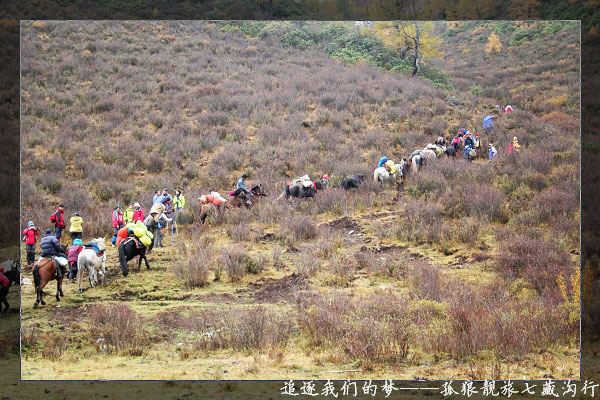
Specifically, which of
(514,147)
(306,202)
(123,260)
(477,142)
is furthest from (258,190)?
(514,147)

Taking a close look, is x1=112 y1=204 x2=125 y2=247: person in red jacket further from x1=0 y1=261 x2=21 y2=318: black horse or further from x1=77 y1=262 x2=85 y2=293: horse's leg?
x1=0 y1=261 x2=21 y2=318: black horse

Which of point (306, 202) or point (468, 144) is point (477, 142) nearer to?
point (468, 144)

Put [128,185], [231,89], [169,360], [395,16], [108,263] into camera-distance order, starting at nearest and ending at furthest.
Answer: [169,360]
[108,263]
[128,185]
[231,89]
[395,16]

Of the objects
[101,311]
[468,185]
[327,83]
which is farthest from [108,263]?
[468,185]

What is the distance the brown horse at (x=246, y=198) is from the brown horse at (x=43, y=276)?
380 centimetres

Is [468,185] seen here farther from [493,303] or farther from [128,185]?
[128,185]

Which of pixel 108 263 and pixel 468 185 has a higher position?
pixel 468 185

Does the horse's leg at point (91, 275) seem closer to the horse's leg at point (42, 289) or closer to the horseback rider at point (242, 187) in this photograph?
the horse's leg at point (42, 289)

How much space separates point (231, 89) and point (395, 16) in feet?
15.1

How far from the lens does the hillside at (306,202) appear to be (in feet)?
34.9

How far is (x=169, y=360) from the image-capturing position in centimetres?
1064

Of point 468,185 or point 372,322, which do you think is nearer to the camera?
point 372,322

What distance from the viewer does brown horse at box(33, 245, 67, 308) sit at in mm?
11414

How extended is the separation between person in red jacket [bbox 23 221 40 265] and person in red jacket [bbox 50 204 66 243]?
0.34 metres
